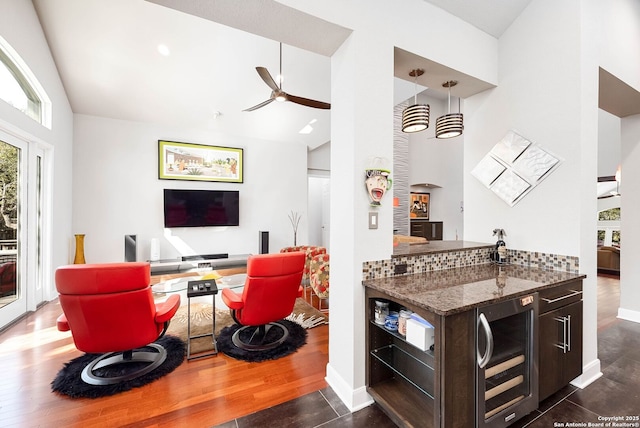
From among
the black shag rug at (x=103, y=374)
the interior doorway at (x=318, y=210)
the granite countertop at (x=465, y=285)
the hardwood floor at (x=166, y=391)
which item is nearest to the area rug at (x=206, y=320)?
the black shag rug at (x=103, y=374)

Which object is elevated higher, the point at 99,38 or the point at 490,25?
the point at 99,38

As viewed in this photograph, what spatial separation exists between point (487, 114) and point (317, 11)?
1966 mm

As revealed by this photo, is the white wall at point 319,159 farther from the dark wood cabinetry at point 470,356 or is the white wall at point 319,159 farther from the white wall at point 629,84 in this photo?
the dark wood cabinetry at point 470,356

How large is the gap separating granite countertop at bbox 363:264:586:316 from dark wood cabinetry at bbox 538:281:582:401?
0.34 feet

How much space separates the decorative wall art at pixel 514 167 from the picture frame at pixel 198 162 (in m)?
5.12

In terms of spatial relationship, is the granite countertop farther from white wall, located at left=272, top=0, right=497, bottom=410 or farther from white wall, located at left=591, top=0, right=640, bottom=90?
white wall, located at left=591, top=0, right=640, bottom=90

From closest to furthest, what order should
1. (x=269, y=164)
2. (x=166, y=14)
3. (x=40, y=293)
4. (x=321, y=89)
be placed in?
(x=166, y=14) < (x=40, y=293) < (x=321, y=89) < (x=269, y=164)

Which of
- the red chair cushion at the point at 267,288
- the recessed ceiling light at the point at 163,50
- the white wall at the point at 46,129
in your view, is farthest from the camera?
the recessed ceiling light at the point at 163,50

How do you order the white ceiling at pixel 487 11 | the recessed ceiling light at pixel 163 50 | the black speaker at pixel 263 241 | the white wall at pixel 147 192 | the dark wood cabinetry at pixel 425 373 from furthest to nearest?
the black speaker at pixel 263 241 < the white wall at pixel 147 192 < the recessed ceiling light at pixel 163 50 < the white ceiling at pixel 487 11 < the dark wood cabinetry at pixel 425 373

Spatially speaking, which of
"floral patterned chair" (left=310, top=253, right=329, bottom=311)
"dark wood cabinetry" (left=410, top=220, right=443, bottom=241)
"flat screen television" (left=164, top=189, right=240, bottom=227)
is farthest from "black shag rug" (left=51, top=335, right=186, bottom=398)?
"dark wood cabinetry" (left=410, top=220, right=443, bottom=241)

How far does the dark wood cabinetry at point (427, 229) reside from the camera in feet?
30.1

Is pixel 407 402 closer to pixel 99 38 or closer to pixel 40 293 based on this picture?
pixel 40 293

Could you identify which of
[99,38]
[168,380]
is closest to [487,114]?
[168,380]

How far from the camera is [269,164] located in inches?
269
